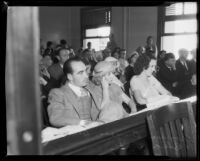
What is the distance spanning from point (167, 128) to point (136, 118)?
17cm

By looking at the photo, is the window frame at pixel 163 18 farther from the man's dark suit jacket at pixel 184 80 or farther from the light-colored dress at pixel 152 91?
the light-colored dress at pixel 152 91

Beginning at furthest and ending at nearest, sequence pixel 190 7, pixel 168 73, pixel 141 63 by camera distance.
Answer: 1. pixel 141 63
2. pixel 168 73
3. pixel 190 7

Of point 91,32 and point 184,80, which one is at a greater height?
point 91,32

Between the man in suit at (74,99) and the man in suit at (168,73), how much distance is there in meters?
0.41

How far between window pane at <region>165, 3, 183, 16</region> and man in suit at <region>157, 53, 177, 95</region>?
0.24 m

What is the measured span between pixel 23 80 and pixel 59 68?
2.64ft

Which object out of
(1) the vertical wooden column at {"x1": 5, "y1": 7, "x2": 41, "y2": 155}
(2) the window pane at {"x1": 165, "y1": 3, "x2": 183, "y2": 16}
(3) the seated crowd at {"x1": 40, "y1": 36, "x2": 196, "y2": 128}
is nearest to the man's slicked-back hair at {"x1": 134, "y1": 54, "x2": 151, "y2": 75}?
(3) the seated crowd at {"x1": 40, "y1": 36, "x2": 196, "y2": 128}

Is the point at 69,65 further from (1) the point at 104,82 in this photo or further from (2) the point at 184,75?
(2) the point at 184,75

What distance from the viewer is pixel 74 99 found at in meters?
1.65

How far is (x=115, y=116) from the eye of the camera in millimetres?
1625

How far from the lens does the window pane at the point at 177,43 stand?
4.18 ft

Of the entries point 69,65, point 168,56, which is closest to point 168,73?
point 168,56

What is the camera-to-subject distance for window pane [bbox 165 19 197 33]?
127 centimetres
